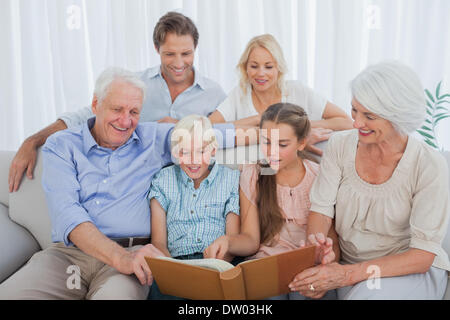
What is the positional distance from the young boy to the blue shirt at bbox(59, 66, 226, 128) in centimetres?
60

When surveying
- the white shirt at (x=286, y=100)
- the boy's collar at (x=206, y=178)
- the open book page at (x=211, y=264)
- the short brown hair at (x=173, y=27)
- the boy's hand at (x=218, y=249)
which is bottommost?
the boy's hand at (x=218, y=249)

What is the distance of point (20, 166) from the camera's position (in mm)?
1653

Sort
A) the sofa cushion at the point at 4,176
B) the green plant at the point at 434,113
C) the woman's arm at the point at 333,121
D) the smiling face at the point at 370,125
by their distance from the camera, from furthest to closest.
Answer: the green plant at the point at 434,113, the woman's arm at the point at 333,121, the sofa cushion at the point at 4,176, the smiling face at the point at 370,125

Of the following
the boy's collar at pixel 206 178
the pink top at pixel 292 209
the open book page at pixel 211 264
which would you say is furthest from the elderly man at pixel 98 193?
the pink top at pixel 292 209

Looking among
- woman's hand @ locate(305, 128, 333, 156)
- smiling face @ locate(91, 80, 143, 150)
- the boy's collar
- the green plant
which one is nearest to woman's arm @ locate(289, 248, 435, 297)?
the boy's collar

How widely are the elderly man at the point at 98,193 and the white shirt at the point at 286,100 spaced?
0.54m

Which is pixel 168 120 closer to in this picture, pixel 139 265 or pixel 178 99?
pixel 178 99

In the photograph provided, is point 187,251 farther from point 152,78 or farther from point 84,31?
point 84,31

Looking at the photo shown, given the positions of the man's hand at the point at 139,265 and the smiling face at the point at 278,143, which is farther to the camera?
the smiling face at the point at 278,143

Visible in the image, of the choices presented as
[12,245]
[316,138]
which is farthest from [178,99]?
[12,245]

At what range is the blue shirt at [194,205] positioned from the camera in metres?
1.48

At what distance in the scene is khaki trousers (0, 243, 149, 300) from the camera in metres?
1.26

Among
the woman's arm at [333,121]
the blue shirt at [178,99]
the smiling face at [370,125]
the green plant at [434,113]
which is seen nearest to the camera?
the smiling face at [370,125]

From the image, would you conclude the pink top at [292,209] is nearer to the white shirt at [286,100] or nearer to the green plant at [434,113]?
the white shirt at [286,100]
